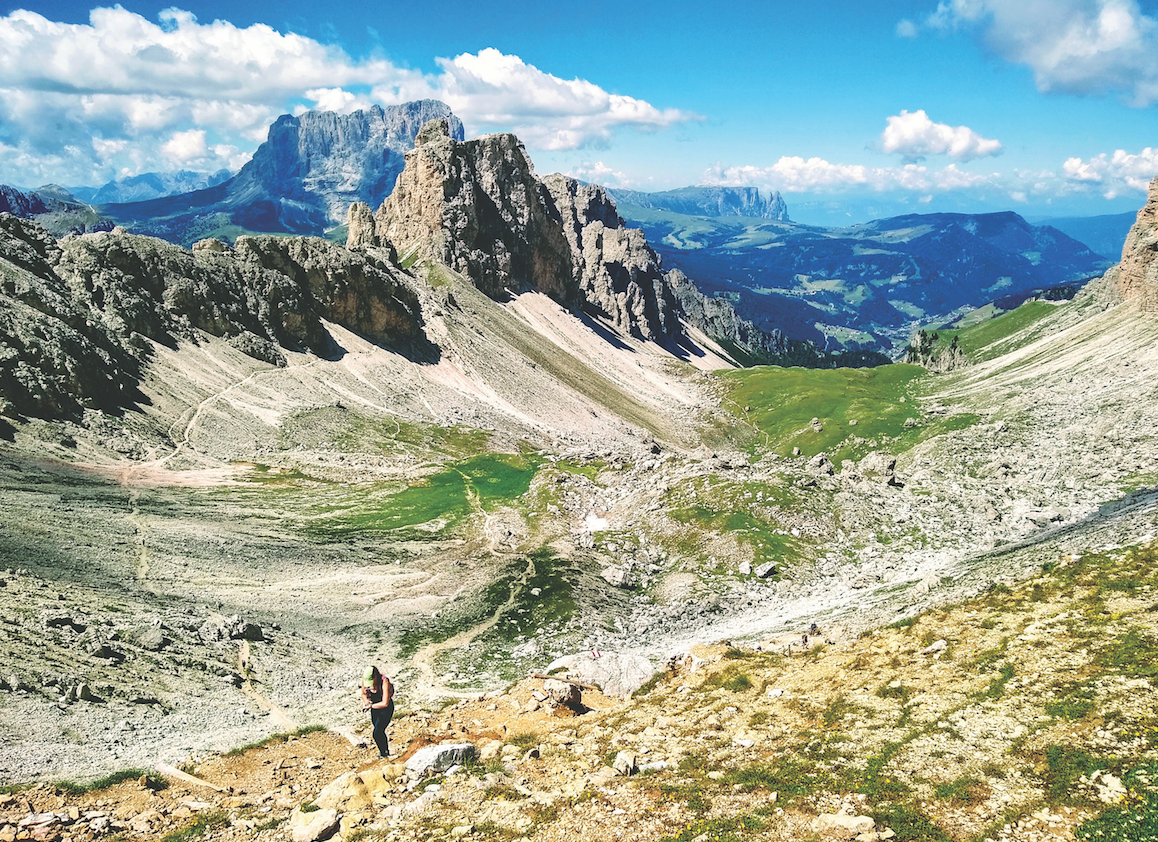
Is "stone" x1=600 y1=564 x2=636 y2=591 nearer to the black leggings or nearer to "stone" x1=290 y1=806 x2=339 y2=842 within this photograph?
the black leggings

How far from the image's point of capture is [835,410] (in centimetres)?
14412

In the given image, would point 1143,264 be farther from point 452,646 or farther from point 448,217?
point 452,646

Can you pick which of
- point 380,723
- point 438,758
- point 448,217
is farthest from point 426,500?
point 448,217

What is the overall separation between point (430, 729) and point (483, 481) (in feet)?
192

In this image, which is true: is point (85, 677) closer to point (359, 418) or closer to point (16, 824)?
point (16, 824)

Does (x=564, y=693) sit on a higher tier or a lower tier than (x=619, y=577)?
higher

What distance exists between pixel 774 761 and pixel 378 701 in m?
14.6

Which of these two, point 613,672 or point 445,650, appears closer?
point 613,672

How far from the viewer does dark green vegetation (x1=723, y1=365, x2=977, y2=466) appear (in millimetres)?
115625

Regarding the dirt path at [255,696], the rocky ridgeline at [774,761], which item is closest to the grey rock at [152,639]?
the dirt path at [255,696]

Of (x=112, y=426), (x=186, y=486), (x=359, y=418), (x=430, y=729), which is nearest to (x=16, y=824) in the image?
(x=430, y=729)

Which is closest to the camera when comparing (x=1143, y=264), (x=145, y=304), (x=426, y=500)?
(x=426, y=500)

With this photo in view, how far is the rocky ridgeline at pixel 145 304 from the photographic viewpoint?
71.5 meters

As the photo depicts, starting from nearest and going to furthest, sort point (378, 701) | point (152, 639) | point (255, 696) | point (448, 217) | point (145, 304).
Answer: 1. point (378, 701)
2. point (255, 696)
3. point (152, 639)
4. point (145, 304)
5. point (448, 217)
